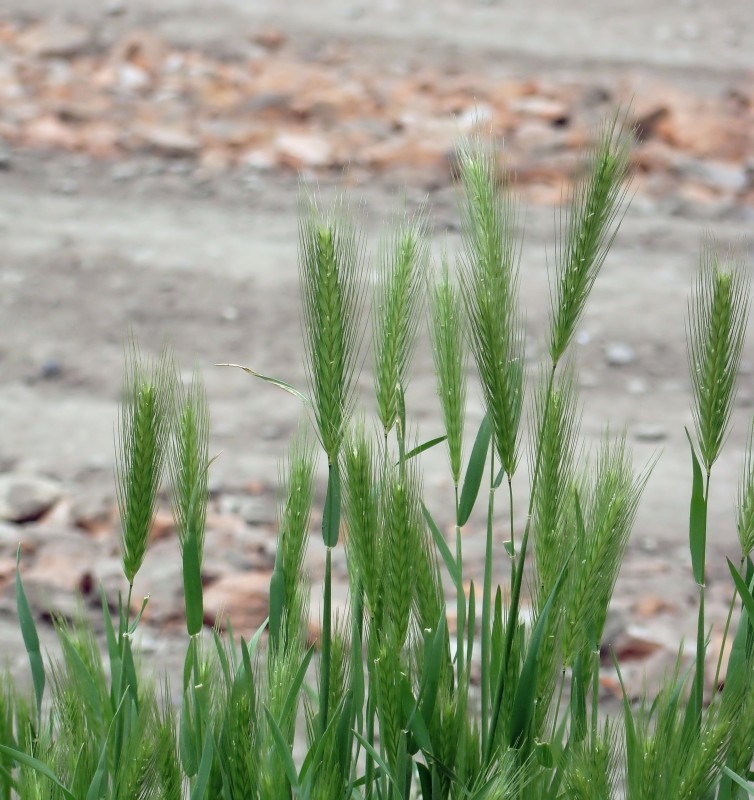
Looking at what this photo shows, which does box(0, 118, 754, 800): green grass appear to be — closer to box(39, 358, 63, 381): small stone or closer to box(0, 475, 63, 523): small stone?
box(0, 475, 63, 523): small stone

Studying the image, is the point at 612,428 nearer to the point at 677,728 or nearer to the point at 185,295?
the point at 185,295

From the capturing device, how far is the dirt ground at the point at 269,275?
2.47m

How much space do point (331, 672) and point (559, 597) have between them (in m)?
0.19

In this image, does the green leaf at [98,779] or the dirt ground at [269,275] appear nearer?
the green leaf at [98,779]

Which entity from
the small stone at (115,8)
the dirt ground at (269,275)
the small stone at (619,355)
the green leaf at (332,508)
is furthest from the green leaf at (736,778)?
the small stone at (115,8)

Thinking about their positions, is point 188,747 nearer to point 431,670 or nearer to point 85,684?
point 85,684

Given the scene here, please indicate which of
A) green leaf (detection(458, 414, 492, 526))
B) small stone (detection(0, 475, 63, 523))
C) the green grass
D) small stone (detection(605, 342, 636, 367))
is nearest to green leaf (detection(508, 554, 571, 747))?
the green grass

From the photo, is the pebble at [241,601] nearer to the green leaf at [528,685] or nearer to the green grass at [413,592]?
the green grass at [413,592]

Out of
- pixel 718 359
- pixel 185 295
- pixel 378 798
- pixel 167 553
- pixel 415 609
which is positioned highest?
pixel 718 359

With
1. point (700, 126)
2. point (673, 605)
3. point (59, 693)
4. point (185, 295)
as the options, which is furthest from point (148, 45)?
point (59, 693)

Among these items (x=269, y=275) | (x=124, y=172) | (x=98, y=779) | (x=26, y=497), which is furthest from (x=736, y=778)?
(x=124, y=172)

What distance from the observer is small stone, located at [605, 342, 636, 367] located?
3.11 meters

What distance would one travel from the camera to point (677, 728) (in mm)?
934

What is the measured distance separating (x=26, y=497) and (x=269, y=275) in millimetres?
1080
